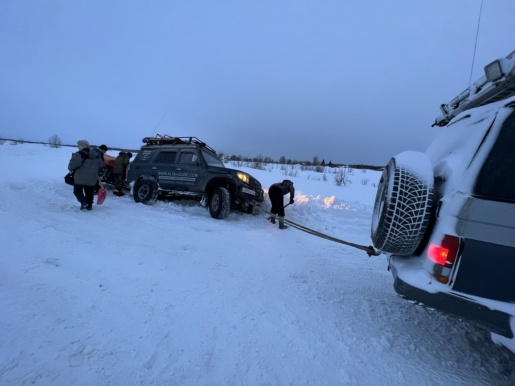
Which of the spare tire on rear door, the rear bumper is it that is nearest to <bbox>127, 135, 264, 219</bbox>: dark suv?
the spare tire on rear door

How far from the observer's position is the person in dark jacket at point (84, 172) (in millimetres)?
6434

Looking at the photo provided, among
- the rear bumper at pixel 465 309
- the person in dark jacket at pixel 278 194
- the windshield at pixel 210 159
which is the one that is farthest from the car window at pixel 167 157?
the rear bumper at pixel 465 309

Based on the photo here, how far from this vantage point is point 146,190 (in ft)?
28.0

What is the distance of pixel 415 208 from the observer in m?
2.46

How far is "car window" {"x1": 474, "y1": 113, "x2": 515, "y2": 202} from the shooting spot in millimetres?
2041

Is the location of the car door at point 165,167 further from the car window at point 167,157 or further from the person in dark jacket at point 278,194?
the person in dark jacket at point 278,194

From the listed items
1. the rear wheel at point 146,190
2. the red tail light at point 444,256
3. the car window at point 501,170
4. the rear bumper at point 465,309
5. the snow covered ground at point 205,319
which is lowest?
the snow covered ground at point 205,319

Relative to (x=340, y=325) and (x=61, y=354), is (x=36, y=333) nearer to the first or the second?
(x=61, y=354)

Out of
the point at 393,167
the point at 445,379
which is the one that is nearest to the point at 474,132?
the point at 393,167

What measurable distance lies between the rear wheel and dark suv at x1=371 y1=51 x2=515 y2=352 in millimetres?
7062

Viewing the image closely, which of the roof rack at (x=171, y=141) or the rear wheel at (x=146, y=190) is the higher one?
the roof rack at (x=171, y=141)

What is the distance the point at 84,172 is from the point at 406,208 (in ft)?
22.0

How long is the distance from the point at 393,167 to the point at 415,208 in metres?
0.52

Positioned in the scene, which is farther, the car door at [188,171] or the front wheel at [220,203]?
the car door at [188,171]
